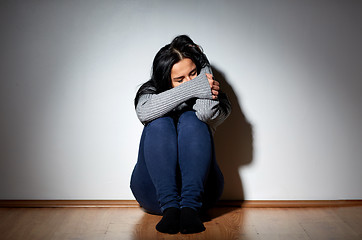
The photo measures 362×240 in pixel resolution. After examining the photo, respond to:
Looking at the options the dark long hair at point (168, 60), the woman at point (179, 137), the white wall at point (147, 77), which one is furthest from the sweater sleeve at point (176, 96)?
the white wall at point (147, 77)

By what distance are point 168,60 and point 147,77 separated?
0.25m

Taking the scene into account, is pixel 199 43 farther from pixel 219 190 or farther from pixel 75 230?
pixel 75 230

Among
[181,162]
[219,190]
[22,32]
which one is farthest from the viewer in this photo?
[22,32]

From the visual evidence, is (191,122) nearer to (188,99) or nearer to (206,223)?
(188,99)

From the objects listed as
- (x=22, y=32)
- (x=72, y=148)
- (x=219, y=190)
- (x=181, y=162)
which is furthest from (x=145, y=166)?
(x=22, y=32)

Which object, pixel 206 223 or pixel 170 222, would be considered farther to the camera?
pixel 206 223

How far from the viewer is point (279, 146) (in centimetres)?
201

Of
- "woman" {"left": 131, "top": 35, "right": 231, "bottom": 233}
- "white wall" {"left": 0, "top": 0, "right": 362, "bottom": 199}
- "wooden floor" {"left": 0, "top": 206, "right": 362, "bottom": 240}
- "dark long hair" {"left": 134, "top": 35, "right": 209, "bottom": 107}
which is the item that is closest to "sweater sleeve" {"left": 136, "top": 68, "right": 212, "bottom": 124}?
"woman" {"left": 131, "top": 35, "right": 231, "bottom": 233}

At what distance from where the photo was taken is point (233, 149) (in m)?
2.02

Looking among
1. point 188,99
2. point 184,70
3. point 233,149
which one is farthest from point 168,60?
point 233,149

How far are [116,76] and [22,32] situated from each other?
46cm

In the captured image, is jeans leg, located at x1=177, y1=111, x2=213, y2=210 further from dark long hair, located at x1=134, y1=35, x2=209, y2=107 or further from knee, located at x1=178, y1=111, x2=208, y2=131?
dark long hair, located at x1=134, y1=35, x2=209, y2=107

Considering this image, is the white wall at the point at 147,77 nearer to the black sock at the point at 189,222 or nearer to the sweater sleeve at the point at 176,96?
the sweater sleeve at the point at 176,96

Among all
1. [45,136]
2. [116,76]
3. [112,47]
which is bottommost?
[45,136]
